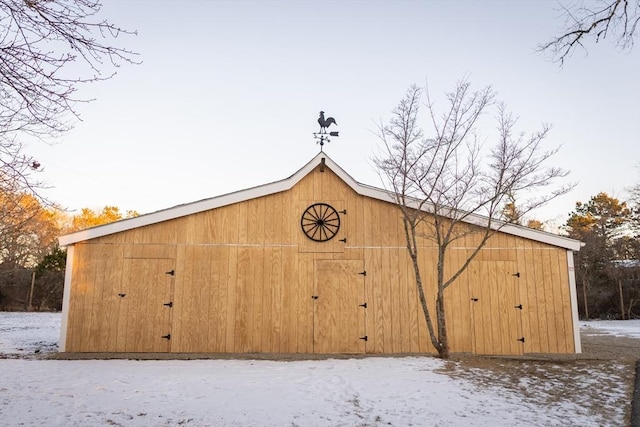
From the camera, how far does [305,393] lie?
542 cm

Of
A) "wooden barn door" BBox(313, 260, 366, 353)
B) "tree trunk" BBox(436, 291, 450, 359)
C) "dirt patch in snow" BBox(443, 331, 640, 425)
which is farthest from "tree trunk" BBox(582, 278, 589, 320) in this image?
"wooden barn door" BBox(313, 260, 366, 353)

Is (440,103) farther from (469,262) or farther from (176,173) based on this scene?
(176,173)

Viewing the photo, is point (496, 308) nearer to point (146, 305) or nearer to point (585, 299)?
point (146, 305)

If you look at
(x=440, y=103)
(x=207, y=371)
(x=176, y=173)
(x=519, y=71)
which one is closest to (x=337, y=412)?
(x=207, y=371)

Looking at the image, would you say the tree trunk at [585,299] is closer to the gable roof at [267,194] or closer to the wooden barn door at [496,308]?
the gable roof at [267,194]

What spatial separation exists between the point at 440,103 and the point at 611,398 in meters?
5.89

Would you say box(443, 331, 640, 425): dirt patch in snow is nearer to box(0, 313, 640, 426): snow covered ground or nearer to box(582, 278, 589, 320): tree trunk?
box(0, 313, 640, 426): snow covered ground

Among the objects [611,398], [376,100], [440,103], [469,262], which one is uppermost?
[376,100]

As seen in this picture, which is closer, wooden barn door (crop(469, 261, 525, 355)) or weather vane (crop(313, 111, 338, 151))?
wooden barn door (crop(469, 261, 525, 355))

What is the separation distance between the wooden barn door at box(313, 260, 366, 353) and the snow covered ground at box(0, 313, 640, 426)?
3.45 ft

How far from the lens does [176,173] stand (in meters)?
15.5

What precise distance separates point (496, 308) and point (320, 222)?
14.0 ft

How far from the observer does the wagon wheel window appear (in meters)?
9.24

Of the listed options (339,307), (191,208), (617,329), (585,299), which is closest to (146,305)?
(191,208)
